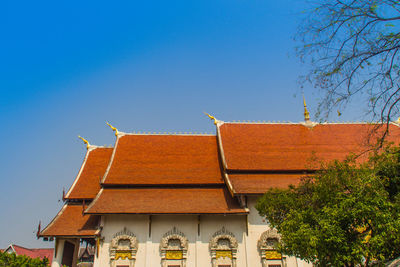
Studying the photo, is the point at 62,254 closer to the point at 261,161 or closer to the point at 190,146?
the point at 190,146

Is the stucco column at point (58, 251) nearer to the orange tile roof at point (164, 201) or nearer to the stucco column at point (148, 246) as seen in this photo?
the orange tile roof at point (164, 201)

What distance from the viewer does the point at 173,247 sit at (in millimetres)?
15172

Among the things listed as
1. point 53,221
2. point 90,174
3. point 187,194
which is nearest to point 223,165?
point 187,194

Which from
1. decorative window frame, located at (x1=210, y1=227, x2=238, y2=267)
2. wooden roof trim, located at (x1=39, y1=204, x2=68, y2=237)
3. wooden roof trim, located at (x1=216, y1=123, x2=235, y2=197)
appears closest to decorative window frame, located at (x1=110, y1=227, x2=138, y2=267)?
wooden roof trim, located at (x1=39, y1=204, x2=68, y2=237)

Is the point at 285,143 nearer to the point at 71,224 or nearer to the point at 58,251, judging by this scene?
the point at 71,224

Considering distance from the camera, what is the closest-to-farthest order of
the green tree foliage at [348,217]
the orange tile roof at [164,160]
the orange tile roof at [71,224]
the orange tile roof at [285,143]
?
the green tree foliage at [348,217] < the orange tile roof at [71,224] < the orange tile roof at [164,160] < the orange tile roof at [285,143]

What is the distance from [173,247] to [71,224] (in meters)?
4.72

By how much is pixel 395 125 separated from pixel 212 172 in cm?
1116

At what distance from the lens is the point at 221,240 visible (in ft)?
50.3

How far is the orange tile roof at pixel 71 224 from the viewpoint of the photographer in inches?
595

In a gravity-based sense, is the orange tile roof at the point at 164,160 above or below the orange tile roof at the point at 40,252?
above

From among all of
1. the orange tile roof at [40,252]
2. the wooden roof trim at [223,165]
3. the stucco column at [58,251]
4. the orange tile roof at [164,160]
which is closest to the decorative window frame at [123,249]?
the stucco column at [58,251]

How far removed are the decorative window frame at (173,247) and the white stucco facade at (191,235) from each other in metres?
0.06

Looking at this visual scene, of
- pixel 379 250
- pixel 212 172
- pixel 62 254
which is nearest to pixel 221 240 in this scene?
pixel 212 172
